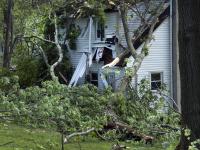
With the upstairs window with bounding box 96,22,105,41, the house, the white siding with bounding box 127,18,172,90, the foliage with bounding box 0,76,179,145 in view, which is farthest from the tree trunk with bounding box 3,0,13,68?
the foliage with bounding box 0,76,179,145

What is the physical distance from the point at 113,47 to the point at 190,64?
22450mm

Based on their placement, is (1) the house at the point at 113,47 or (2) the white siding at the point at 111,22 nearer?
(1) the house at the point at 113,47

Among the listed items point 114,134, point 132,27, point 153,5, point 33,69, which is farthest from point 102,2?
point 114,134

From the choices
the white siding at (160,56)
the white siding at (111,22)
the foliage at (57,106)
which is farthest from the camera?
the white siding at (111,22)

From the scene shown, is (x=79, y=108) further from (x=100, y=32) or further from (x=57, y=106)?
(x=100, y=32)

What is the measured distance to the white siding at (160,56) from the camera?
93.7 feet

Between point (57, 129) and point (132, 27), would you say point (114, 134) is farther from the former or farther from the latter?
point (132, 27)

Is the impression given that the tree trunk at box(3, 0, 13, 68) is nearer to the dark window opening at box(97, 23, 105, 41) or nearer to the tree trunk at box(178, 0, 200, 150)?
the dark window opening at box(97, 23, 105, 41)

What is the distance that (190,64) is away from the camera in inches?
245

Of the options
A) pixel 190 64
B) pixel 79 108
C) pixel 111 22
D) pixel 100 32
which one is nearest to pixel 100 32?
pixel 100 32

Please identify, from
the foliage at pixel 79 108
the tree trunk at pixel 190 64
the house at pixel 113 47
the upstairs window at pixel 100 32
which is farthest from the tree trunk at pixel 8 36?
the tree trunk at pixel 190 64

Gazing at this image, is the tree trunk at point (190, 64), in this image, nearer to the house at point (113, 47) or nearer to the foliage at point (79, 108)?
the foliage at point (79, 108)

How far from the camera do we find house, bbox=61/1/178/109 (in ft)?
93.0

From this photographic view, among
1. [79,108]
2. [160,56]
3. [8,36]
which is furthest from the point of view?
[8,36]
